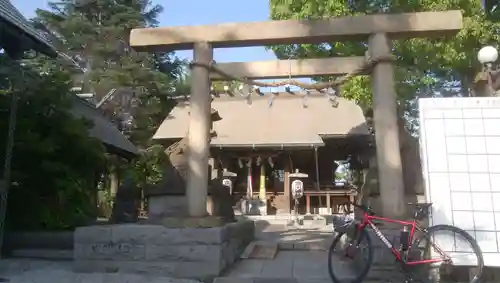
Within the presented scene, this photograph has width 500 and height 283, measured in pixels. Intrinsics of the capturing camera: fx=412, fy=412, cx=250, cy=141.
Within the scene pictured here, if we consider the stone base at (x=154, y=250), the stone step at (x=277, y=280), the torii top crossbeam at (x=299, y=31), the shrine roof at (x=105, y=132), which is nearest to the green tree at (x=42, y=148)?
the stone base at (x=154, y=250)

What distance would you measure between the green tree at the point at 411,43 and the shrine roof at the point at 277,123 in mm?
3476

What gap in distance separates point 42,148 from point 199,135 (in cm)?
314

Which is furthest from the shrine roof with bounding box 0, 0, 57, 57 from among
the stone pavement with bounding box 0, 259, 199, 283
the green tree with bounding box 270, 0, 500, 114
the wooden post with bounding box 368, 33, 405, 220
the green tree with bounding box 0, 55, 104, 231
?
the green tree with bounding box 270, 0, 500, 114

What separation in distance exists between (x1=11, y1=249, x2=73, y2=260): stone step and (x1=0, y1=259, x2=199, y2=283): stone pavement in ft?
1.85

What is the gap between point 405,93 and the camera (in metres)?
12.6

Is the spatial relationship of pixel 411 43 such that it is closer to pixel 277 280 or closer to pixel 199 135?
pixel 199 135

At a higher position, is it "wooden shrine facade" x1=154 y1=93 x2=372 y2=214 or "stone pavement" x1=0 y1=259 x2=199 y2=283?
"wooden shrine facade" x1=154 y1=93 x2=372 y2=214

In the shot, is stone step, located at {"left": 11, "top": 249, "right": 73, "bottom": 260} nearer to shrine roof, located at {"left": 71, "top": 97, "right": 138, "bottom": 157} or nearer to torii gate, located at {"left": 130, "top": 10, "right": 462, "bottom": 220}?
torii gate, located at {"left": 130, "top": 10, "right": 462, "bottom": 220}

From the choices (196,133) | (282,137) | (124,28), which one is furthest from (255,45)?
(124,28)

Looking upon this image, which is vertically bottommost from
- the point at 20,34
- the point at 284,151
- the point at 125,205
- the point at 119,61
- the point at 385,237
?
the point at 385,237

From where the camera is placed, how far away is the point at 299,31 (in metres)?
5.88

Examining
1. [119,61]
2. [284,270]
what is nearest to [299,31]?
[284,270]

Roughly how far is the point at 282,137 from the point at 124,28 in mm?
11575

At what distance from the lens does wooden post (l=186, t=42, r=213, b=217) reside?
5660 millimetres
